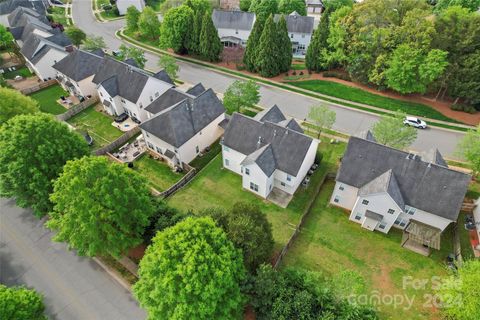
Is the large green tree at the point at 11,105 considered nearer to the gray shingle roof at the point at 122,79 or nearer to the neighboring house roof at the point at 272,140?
the gray shingle roof at the point at 122,79

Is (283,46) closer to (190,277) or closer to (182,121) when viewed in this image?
(182,121)

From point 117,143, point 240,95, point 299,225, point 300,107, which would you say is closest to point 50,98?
point 117,143

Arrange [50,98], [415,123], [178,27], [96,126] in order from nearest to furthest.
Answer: [415,123], [96,126], [50,98], [178,27]

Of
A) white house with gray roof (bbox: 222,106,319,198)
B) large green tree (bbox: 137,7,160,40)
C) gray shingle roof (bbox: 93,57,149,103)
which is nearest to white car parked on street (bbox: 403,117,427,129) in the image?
white house with gray roof (bbox: 222,106,319,198)

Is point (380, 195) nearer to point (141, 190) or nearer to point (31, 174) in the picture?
point (141, 190)

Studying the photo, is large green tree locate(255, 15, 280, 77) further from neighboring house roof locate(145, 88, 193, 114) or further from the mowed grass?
the mowed grass

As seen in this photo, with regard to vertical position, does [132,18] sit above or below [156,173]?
above

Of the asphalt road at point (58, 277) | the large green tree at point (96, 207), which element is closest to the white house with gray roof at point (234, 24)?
the large green tree at point (96, 207)
